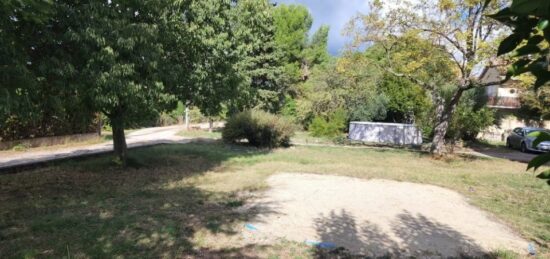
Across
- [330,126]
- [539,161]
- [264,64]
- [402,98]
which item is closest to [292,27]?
[264,64]

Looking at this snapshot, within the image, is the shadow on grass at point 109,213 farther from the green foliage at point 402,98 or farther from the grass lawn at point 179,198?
the green foliage at point 402,98

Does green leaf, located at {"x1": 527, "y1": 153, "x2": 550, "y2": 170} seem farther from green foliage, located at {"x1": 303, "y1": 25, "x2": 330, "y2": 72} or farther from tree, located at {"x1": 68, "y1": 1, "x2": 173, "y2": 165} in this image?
green foliage, located at {"x1": 303, "y1": 25, "x2": 330, "y2": 72}

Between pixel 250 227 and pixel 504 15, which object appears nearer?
pixel 504 15

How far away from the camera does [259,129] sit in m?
16.6

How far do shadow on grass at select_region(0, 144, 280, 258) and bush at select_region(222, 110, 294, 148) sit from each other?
21.2ft

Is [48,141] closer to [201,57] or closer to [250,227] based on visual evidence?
[201,57]

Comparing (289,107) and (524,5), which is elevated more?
(289,107)

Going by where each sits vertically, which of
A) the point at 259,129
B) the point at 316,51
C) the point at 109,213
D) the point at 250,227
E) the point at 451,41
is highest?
the point at 316,51

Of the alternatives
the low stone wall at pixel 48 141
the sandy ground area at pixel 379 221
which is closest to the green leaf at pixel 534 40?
the sandy ground area at pixel 379 221

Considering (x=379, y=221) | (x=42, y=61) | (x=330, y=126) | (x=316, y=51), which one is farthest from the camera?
(x=316, y=51)

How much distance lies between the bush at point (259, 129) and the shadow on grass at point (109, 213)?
6.47 meters

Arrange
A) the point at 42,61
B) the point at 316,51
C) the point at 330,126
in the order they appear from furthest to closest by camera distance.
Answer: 1. the point at 316,51
2. the point at 330,126
3. the point at 42,61

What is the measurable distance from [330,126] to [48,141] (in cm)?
1493

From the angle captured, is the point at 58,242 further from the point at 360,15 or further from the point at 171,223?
the point at 360,15
